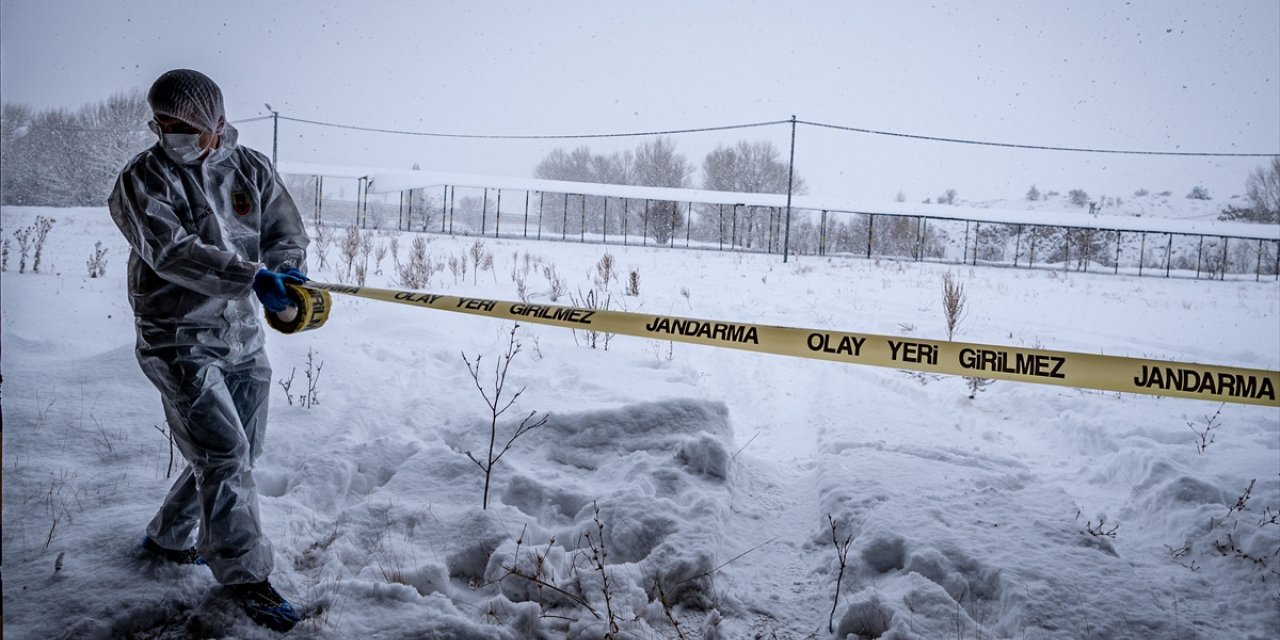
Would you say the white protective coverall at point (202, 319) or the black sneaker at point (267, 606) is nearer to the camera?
the white protective coverall at point (202, 319)

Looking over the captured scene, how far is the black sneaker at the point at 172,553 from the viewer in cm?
290

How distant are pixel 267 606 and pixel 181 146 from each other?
1.74 metres

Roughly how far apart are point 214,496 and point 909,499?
348 cm

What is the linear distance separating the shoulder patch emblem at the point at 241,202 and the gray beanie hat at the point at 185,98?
0.94ft

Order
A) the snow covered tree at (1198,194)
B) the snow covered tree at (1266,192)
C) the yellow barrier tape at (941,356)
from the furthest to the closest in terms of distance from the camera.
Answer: the snow covered tree at (1198,194)
the snow covered tree at (1266,192)
the yellow barrier tape at (941,356)

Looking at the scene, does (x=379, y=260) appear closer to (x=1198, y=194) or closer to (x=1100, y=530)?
(x=1100, y=530)

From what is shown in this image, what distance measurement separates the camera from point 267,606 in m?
2.62

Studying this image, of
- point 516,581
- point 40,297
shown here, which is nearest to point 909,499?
point 516,581

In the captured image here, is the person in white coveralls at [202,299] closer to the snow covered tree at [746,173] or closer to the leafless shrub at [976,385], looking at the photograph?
the leafless shrub at [976,385]

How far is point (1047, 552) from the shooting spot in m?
3.50

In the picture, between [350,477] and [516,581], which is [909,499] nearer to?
[516,581]

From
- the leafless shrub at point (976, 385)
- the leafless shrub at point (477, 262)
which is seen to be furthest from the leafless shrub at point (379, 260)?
the leafless shrub at point (976, 385)

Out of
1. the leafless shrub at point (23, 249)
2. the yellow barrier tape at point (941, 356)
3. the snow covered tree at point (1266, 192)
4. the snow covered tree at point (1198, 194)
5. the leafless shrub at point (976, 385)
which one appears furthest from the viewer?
the snow covered tree at point (1198, 194)

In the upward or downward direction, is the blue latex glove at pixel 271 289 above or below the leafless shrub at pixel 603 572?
above
